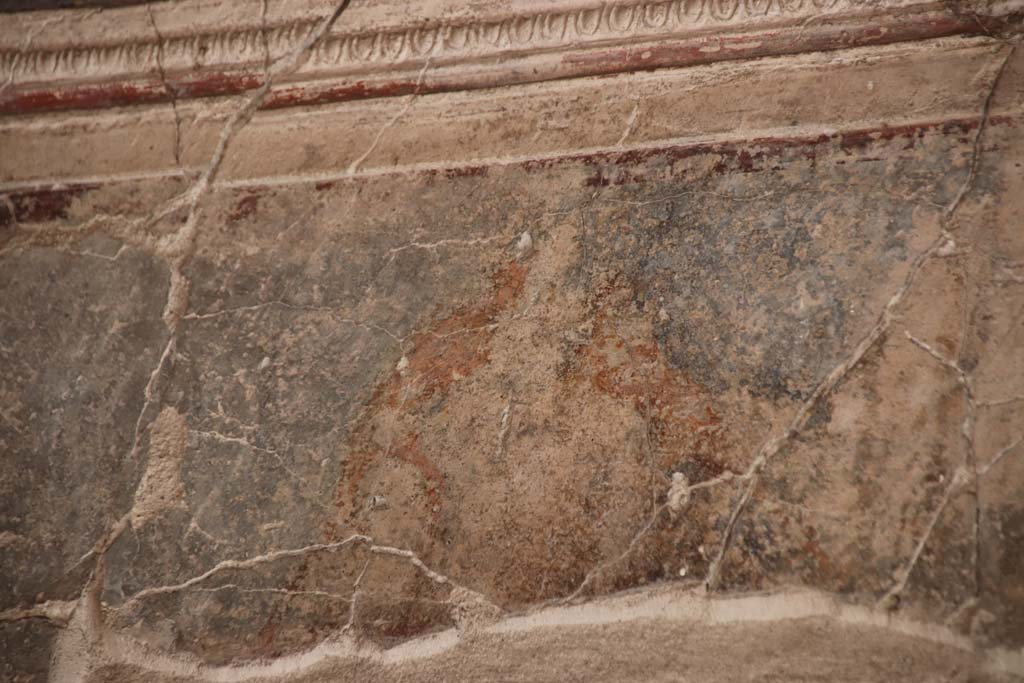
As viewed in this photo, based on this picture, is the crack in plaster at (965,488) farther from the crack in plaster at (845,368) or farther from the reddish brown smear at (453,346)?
the reddish brown smear at (453,346)

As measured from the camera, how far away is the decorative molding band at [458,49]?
1504 mm

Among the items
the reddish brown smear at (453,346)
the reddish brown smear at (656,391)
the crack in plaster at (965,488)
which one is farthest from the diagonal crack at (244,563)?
the crack in plaster at (965,488)

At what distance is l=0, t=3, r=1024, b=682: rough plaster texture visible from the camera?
1338 mm

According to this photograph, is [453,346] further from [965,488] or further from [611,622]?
[965,488]

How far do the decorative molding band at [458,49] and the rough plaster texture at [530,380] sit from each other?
0.15 ft

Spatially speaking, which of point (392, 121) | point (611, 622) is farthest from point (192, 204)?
point (611, 622)

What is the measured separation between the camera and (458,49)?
163cm

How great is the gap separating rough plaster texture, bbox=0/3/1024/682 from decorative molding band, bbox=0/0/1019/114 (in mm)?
45

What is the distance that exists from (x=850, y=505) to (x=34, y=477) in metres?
1.84

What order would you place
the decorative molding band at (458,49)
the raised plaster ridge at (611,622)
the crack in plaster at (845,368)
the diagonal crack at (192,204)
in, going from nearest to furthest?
the raised plaster ridge at (611,622), the crack in plaster at (845,368), the decorative molding band at (458,49), the diagonal crack at (192,204)

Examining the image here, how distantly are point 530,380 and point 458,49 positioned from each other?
0.84 m

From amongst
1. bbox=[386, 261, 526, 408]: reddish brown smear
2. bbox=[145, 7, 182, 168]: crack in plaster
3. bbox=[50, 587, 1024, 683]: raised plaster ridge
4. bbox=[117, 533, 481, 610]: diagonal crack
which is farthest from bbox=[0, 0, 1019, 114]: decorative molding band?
bbox=[50, 587, 1024, 683]: raised plaster ridge

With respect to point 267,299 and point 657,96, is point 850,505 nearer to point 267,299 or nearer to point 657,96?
point 657,96

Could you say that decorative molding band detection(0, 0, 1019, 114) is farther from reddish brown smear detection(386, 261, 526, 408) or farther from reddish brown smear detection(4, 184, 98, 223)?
reddish brown smear detection(386, 261, 526, 408)
